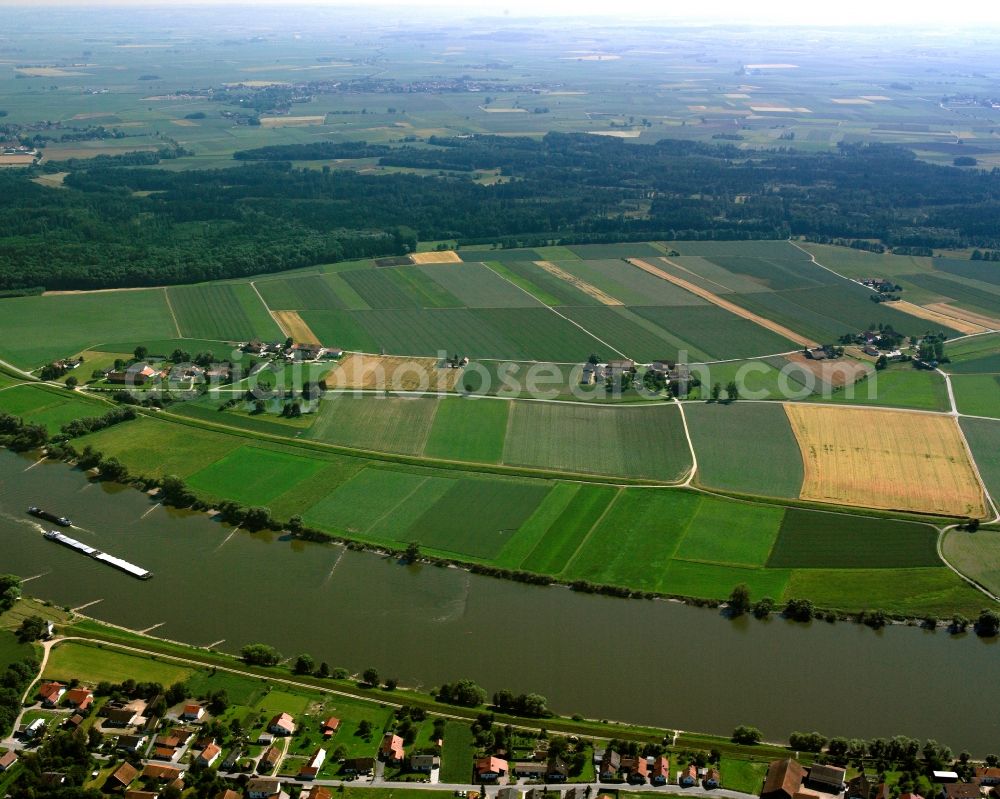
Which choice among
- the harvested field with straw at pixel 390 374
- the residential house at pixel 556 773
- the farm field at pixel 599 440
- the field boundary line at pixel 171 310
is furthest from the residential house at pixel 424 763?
the field boundary line at pixel 171 310

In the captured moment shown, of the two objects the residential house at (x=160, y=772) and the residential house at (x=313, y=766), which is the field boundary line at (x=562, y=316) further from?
the residential house at (x=160, y=772)

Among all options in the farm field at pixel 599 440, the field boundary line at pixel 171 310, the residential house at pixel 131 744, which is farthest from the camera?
the field boundary line at pixel 171 310

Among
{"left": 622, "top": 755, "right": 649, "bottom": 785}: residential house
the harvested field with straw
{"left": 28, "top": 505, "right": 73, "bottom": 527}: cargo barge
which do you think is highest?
the harvested field with straw

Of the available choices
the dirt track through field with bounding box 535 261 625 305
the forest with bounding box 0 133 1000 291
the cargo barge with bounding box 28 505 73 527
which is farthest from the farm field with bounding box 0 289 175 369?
the dirt track through field with bounding box 535 261 625 305

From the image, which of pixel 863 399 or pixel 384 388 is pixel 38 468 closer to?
pixel 384 388

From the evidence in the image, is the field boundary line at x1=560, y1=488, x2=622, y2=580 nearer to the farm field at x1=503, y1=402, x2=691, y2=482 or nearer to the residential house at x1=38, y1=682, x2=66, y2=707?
the farm field at x1=503, y1=402, x2=691, y2=482

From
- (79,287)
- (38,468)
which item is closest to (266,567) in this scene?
(38,468)

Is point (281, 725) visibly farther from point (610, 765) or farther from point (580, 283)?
point (580, 283)
